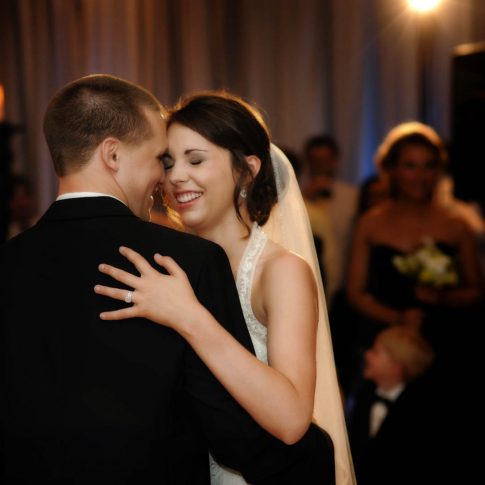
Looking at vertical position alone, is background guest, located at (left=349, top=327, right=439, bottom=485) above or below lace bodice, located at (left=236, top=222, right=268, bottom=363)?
below

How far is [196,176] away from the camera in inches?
73.4

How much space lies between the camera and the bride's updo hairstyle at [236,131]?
6.13 feet

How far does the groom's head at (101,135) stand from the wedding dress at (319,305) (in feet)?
1.61

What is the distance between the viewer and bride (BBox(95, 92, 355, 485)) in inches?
53.5

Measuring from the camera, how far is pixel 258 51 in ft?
17.9

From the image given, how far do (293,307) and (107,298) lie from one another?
43 centimetres

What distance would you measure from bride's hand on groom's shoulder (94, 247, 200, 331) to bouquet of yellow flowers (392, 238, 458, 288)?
7.20 ft

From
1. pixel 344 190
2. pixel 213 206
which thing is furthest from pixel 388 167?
pixel 213 206

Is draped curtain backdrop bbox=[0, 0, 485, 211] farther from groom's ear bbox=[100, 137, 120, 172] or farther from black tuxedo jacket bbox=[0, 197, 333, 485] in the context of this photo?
black tuxedo jacket bbox=[0, 197, 333, 485]

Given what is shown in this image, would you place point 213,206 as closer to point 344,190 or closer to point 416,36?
Result: point 344,190

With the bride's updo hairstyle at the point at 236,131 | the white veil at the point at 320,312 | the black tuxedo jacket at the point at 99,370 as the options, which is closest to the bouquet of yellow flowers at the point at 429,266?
the white veil at the point at 320,312

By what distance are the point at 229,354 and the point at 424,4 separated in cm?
420

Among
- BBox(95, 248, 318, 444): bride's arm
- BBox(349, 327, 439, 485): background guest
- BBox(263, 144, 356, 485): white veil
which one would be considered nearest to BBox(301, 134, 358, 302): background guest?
BBox(349, 327, 439, 485): background guest

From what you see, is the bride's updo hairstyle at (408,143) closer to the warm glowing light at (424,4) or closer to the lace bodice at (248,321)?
the warm glowing light at (424,4)
